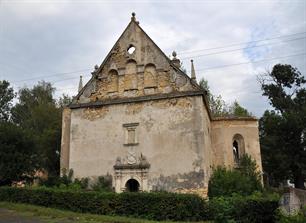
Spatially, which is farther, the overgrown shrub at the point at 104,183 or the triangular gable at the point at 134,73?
the triangular gable at the point at 134,73

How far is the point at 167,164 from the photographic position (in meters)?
22.1

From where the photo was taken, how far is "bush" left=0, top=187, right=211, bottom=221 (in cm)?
1625

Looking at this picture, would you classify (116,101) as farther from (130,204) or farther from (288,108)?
→ (288,108)

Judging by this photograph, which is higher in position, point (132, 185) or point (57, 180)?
point (57, 180)

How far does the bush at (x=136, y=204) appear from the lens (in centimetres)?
1625

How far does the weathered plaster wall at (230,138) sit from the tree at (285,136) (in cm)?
1083

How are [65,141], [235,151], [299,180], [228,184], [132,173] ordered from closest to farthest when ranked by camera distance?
[228,184]
[132,173]
[65,141]
[235,151]
[299,180]

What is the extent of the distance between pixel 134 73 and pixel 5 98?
28088 mm

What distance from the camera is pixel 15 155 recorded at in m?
23.4

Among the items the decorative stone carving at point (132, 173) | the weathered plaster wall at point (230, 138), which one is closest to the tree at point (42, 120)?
the decorative stone carving at point (132, 173)

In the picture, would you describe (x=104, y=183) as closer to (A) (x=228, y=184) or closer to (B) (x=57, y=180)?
(B) (x=57, y=180)

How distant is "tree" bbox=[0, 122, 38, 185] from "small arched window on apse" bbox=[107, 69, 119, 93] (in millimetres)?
6924

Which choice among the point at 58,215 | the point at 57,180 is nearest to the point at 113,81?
the point at 57,180

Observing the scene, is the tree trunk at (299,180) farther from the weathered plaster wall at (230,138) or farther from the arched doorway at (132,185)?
the arched doorway at (132,185)
